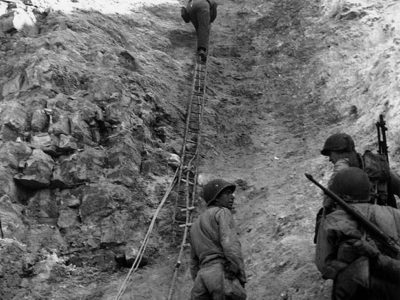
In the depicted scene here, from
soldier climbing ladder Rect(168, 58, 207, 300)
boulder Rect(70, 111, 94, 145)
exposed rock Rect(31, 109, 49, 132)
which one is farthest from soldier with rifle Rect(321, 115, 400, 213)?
exposed rock Rect(31, 109, 49, 132)

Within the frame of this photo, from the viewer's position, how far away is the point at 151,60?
13.2 meters

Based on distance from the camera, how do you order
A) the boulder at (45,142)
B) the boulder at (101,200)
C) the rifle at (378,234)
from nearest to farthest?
the rifle at (378,234), the boulder at (101,200), the boulder at (45,142)

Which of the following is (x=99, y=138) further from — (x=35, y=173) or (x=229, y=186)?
(x=229, y=186)

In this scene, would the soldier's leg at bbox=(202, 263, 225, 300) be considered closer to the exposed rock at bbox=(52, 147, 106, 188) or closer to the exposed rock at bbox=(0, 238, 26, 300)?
the exposed rock at bbox=(0, 238, 26, 300)

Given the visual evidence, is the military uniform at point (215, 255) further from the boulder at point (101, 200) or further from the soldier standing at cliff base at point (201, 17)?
the soldier standing at cliff base at point (201, 17)

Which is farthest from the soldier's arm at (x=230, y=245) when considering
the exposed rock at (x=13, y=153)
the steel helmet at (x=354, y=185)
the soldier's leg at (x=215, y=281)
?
the exposed rock at (x=13, y=153)

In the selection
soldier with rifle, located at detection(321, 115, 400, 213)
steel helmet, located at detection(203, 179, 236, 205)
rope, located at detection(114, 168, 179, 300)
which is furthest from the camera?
rope, located at detection(114, 168, 179, 300)

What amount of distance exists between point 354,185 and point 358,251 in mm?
643

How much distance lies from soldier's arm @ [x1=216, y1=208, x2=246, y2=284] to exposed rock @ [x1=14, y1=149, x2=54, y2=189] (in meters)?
3.89

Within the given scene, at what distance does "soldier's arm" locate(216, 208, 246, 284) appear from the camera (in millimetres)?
5844

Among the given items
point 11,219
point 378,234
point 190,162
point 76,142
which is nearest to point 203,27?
point 190,162

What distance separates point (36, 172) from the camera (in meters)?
9.09

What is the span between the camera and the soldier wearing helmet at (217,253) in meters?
5.84

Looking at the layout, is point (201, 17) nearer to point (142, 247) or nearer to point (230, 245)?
point (142, 247)
